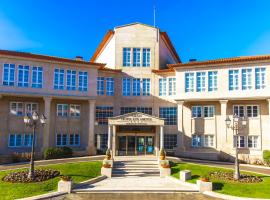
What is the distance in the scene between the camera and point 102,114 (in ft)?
110

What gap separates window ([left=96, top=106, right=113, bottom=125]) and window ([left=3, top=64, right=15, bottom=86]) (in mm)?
10797

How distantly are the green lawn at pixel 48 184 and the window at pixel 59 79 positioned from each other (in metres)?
11.2

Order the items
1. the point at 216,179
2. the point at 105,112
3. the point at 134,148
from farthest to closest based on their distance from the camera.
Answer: the point at 105,112 < the point at 134,148 < the point at 216,179

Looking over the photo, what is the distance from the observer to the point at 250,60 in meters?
28.6

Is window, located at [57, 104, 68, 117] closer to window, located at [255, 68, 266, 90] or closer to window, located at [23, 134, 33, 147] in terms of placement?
window, located at [23, 134, 33, 147]

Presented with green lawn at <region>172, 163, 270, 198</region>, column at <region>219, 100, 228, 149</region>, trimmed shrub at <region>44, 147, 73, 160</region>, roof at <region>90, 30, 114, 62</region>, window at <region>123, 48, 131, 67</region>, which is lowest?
green lawn at <region>172, 163, 270, 198</region>

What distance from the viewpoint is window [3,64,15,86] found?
28.0 metres

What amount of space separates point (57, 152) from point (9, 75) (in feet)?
33.6

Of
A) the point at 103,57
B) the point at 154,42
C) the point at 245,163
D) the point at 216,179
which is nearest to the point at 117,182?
the point at 216,179

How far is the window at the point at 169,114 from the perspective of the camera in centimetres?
3328

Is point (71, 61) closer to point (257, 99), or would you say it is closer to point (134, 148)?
point (134, 148)

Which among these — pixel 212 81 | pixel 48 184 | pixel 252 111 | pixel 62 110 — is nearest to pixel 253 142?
pixel 252 111

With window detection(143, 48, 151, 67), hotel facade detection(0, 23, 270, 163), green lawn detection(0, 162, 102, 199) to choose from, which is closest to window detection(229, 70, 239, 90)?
hotel facade detection(0, 23, 270, 163)

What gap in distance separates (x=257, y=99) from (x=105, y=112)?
1886 centimetres
